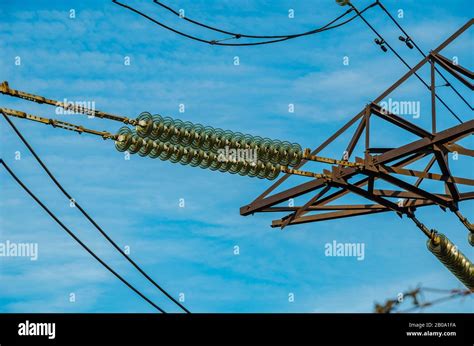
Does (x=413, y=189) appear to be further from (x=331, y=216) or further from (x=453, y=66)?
(x=453, y=66)

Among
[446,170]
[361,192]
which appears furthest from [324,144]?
[446,170]

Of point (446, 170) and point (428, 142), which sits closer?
point (428, 142)

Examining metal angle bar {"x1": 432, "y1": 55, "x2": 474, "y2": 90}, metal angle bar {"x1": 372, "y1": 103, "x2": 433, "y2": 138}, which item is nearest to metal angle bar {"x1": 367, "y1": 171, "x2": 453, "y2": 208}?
metal angle bar {"x1": 372, "y1": 103, "x2": 433, "y2": 138}

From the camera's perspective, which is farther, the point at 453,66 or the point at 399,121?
the point at 453,66

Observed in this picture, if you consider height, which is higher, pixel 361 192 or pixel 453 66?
pixel 453 66

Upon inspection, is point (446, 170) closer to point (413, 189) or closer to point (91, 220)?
point (413, 189)

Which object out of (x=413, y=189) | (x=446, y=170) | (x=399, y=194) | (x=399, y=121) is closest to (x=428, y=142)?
(x=399, y=121)

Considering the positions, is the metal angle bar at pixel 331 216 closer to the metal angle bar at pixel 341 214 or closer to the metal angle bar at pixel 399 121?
the metal angle bar at pixel 341 214

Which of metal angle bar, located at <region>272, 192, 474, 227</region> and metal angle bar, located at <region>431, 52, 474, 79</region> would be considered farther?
metal angle bar, located at <region>272, 192, 474, 227</region>

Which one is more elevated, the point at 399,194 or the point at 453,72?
the point at 453,72

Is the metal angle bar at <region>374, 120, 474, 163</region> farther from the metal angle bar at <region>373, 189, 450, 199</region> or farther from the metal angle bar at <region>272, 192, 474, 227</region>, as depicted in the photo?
the metal angle bar at <region>272, 192, 474, 227</region>

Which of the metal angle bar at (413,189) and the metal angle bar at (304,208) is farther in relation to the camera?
the metal angle bar at (304,208)

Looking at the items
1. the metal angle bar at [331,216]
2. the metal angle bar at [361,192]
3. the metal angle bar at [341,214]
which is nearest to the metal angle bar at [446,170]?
the metal angle bar at [341,214]
